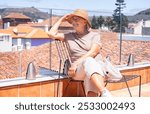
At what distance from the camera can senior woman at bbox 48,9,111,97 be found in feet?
9.77

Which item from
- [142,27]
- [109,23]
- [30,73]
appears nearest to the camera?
[30,73]

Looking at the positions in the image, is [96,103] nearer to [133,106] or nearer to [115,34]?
[133,106]

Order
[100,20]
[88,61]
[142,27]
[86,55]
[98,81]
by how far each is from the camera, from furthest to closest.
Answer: [142,27] → [100,20] → [86,55] → [88,61] → [98,81]

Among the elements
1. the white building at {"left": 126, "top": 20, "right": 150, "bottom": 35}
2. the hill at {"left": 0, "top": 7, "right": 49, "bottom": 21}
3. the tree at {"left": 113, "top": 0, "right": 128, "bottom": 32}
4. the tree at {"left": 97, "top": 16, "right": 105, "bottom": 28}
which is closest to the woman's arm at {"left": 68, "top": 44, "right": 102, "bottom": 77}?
the hill at {"left": 0, "top": 7, "right": 49, "bottom": 21}

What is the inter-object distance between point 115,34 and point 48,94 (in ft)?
7.46

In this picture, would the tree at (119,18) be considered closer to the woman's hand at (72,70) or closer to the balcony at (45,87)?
the balcony at (45,87)

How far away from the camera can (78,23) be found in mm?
3363

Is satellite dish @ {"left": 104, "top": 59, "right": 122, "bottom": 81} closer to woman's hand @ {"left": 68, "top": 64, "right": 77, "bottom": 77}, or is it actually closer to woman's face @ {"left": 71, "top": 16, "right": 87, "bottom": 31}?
woman's hand @ {"left": 68, "top": 64, "right": 77, "bottom": 77}

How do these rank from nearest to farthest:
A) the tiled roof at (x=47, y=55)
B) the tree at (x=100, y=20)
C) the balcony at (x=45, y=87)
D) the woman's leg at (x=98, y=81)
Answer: the woman's leg at (x=98, y=81) < the balcony at (x=45, y=87) < the tiled roof at (x=47, y=55) < the tree at (x=100, y=20)

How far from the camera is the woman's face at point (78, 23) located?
3.34 meters

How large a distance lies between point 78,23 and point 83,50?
0.93 ft

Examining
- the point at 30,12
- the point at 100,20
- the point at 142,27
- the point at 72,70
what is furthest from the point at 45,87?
the point at 142,27

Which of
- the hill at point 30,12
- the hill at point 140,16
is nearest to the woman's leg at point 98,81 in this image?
the hill at point 30,12

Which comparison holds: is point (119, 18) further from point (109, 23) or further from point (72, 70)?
point (72, 70)
